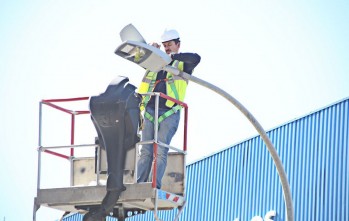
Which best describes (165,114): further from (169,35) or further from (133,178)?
(169,35)

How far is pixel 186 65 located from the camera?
718 inches

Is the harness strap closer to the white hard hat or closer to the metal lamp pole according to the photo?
the metal lamp pole

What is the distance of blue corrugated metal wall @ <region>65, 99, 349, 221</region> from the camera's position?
2736cm

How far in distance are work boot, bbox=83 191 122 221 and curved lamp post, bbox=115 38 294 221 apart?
1987 mm

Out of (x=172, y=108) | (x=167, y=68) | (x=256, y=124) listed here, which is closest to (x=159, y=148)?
(x=172, y=108)

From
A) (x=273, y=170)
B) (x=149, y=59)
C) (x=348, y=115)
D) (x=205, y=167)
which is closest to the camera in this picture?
(x=149, y=59)

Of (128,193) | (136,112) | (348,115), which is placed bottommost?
(128,193)

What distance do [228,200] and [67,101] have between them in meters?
12.7

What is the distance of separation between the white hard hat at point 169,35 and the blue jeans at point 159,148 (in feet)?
3.87

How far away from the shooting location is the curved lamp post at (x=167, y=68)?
17516 mm

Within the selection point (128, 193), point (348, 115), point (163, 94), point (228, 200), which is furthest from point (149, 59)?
point (228, 200)

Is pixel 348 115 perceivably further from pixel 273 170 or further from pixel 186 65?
pixel 186 65

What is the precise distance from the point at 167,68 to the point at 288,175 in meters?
11.5

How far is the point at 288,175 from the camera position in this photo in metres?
28.6
